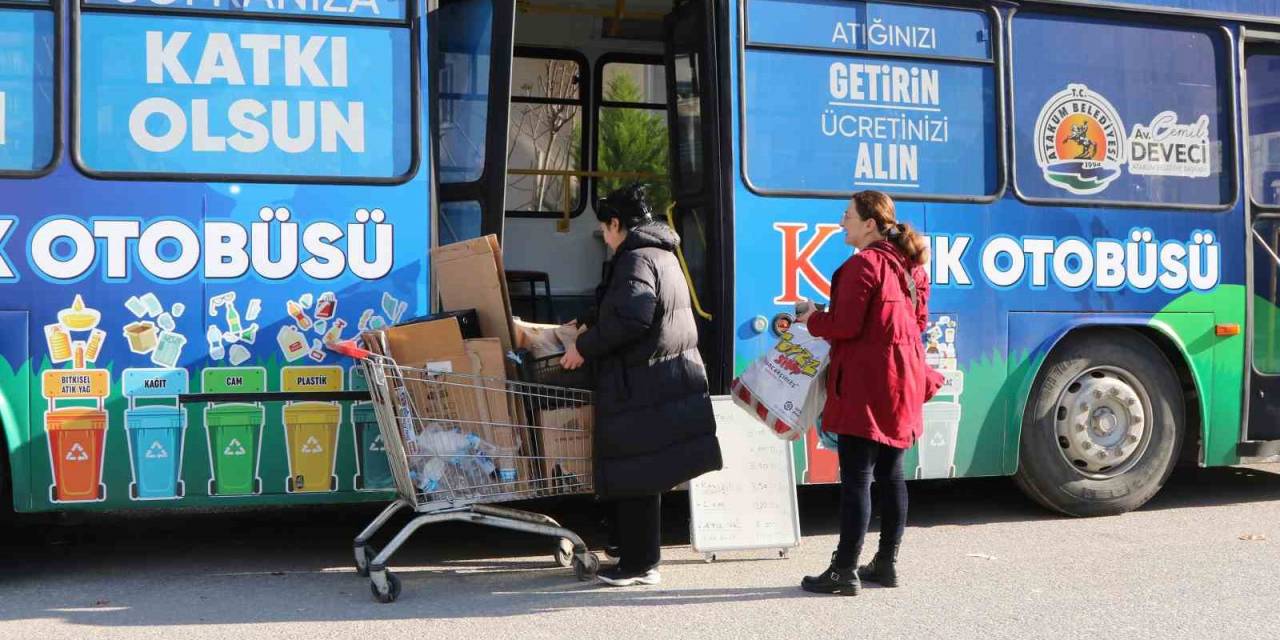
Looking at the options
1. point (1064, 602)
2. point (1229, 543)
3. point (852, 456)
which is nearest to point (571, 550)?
point (852, 456)

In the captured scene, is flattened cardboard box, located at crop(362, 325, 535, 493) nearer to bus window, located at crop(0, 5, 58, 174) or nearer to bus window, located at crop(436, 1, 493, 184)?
bus window, located at crop(436, 1, 493, 184)

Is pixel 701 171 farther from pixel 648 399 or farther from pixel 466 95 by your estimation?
pixel 648 399

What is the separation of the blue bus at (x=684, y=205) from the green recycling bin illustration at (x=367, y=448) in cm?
1

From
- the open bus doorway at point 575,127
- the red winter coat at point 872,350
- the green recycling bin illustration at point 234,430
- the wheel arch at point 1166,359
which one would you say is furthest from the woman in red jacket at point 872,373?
the green recycling bin illustration at point 234,430

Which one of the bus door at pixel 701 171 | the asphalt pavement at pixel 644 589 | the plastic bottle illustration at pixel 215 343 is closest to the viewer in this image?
the asphalt pavement at pixel 644 589

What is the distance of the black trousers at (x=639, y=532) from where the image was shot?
5.59 meters

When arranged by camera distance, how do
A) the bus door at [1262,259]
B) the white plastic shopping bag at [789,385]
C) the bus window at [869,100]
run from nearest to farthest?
the white plastic shopping bag at [789,385] < the bus window at [869,100] < the bus door at [1262,259]

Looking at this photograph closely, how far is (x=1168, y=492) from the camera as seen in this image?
8266mm

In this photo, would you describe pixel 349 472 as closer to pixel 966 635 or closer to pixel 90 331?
pixel 90 331

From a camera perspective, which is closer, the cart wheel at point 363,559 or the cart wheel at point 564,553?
the cart wheel at point 363,559

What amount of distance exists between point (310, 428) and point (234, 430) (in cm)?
34

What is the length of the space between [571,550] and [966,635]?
2002 millimetres

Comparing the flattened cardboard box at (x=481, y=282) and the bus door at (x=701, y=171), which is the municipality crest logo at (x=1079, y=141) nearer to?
the bus door at (x=701, y=171)

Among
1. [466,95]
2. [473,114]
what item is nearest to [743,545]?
[473,114]
